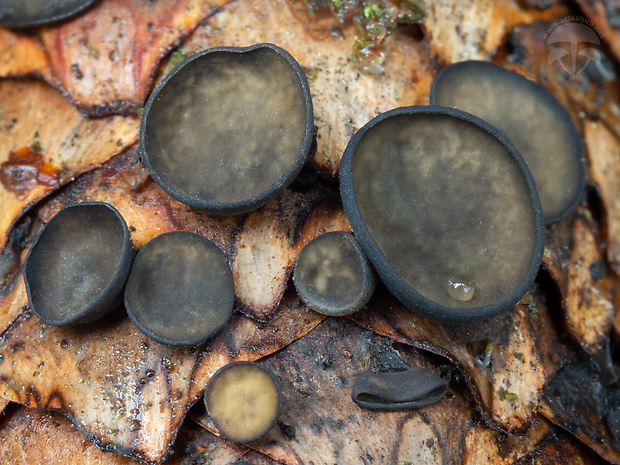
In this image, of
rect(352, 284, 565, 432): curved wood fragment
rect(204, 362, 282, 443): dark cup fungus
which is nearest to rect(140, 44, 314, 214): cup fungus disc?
rect(204, 362, 282, 443): dark cup fungus

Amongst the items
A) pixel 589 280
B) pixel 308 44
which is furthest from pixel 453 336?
pixel 308 44

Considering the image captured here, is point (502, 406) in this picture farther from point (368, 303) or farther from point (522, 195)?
point (522, 195)

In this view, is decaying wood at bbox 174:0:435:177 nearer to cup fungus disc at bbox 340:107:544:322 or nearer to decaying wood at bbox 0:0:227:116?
decaying wood at bbox 0:0:227:116

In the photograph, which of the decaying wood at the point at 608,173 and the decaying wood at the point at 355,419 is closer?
the decaying wood at the point at 355,419

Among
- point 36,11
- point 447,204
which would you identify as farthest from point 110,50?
point 447,204

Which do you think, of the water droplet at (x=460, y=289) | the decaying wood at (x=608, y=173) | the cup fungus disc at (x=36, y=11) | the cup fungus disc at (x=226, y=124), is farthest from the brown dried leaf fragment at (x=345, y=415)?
the cup fungus disc at (x=36, y=11)

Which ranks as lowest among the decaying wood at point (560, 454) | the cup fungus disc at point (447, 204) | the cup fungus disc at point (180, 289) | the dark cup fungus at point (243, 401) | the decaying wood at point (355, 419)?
the decaying wood at point (560, 454)

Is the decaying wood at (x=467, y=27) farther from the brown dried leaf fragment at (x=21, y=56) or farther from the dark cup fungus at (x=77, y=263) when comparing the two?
the brown dried leaf fragment at (x=21, y=56)
